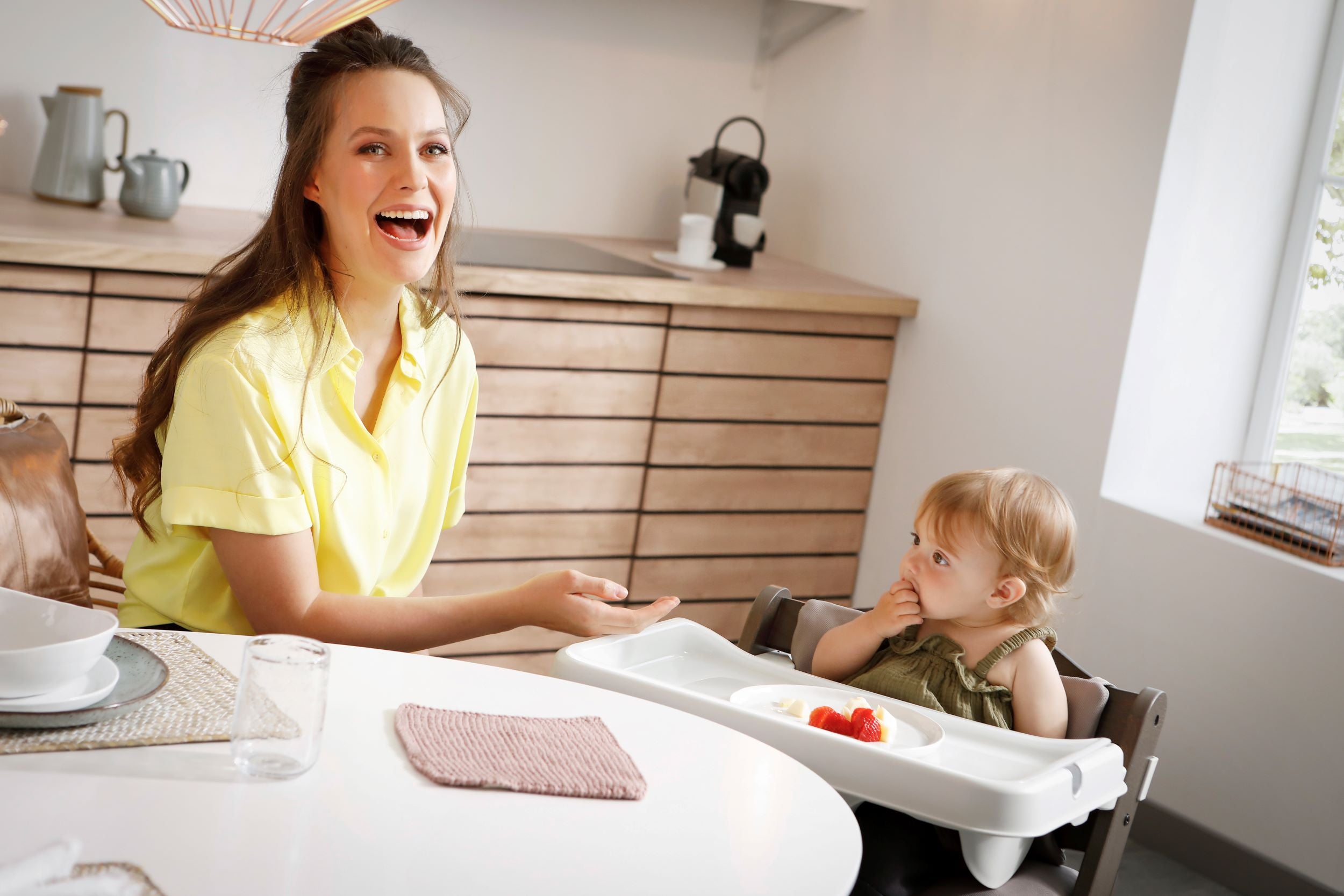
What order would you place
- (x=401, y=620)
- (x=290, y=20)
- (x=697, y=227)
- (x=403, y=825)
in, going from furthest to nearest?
(x=697, y=227), (x=401, y=620), (x=290, y=20), (x=403, y=825)

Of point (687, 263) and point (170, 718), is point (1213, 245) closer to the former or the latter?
point (687, 263)

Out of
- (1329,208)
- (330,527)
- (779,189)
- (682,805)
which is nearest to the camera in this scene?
(682,805)

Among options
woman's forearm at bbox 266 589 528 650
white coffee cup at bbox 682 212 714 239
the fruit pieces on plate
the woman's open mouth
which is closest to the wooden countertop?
white coffee cup at bbox 682 212 714 239

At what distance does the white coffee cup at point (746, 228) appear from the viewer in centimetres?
350

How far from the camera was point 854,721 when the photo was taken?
142 cm

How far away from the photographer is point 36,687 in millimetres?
1105

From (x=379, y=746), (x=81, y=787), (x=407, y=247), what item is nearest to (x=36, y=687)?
(x=81, y=787)

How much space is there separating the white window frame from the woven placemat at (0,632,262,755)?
7.70 ft

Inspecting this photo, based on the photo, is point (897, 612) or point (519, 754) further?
point (897, 612)

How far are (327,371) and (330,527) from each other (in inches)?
7.6

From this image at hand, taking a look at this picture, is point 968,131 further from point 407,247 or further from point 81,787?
point 81,787

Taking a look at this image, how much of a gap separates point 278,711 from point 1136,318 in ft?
6.98

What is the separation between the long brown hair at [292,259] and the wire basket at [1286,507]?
69.9 inches

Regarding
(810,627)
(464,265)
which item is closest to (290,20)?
(810,627)
